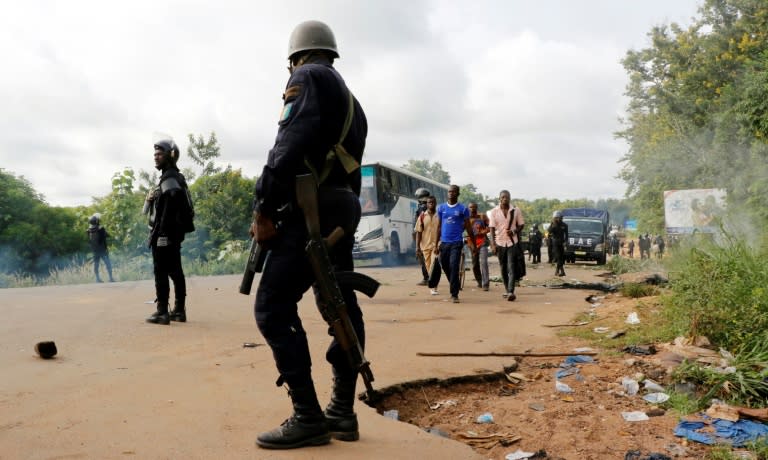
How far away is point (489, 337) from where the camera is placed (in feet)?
19.1

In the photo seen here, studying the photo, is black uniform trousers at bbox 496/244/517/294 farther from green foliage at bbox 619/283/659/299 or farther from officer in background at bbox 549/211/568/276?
officer in background at bbox 549/211/568/276

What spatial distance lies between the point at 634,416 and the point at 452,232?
602 centimetres

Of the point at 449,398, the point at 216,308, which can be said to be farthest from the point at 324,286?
the point at 216,308

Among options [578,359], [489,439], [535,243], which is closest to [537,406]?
[489,439]

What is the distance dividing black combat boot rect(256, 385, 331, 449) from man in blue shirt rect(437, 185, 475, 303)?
21.0ft

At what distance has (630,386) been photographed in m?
3.89

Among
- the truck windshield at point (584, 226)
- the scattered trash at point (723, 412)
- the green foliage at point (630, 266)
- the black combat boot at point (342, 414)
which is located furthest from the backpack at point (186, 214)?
the truck windshield at point (584, 226)

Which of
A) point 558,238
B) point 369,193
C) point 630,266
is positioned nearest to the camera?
point 558,238

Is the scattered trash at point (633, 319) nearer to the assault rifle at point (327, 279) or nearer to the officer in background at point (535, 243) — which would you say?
the assault rifle at point (327, 279)

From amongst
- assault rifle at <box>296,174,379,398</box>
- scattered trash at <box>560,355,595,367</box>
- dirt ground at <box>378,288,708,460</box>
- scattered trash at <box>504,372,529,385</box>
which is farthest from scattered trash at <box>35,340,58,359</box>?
scattered trash at <box>560,355,595,367</box>

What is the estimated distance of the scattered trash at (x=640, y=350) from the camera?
476 centimetres

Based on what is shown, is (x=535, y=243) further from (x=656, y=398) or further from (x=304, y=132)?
(x=304, y=132)

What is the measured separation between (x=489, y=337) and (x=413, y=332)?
0.78 meters

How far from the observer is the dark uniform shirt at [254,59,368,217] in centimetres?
263
